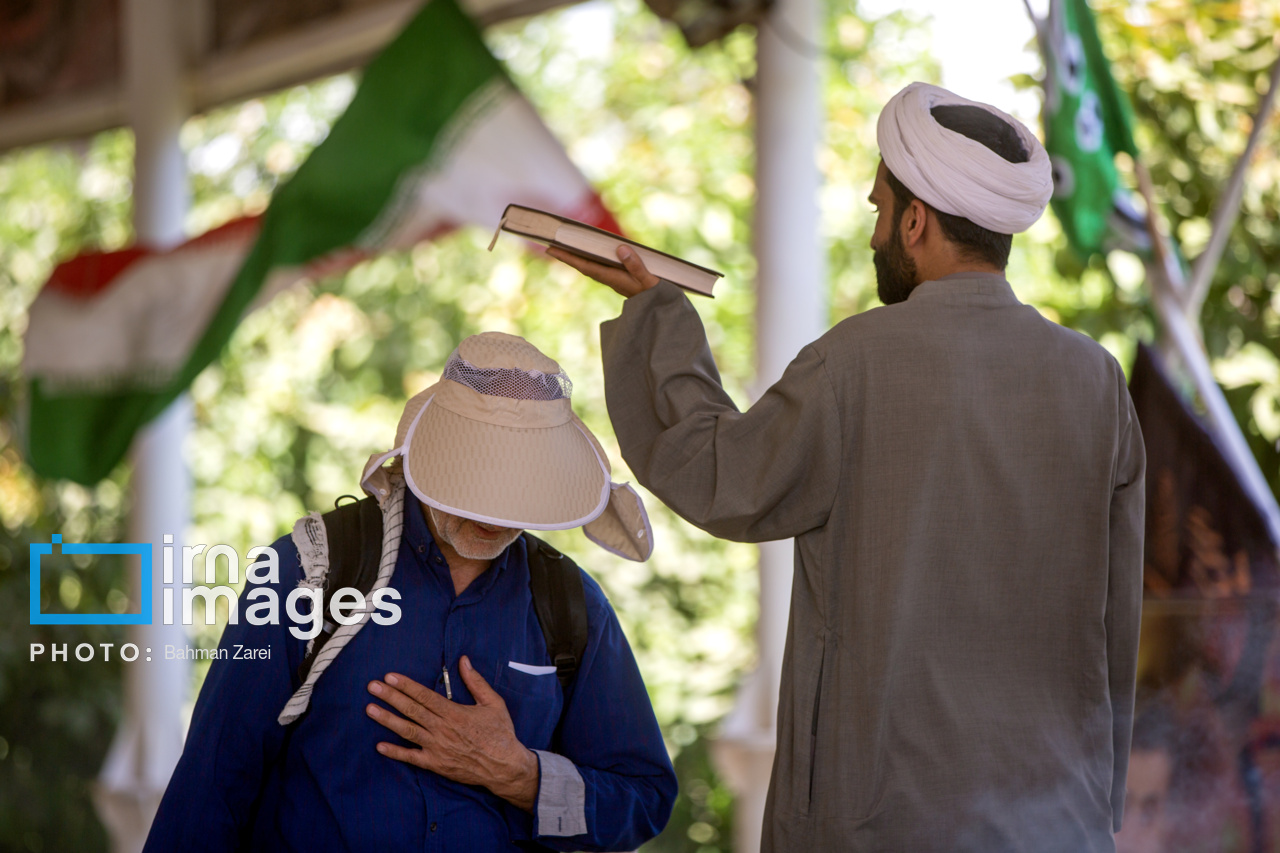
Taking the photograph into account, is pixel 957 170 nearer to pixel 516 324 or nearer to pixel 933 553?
pixel 933 553

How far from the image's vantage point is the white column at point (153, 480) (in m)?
3.71

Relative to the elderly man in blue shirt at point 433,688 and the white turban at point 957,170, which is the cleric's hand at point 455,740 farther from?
the white turban at point 957,170

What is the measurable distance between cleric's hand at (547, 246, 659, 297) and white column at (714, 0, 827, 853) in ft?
4.30

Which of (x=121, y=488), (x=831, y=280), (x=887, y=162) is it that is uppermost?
(x=887, y=162)

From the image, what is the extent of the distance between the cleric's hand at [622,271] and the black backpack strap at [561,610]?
37cm

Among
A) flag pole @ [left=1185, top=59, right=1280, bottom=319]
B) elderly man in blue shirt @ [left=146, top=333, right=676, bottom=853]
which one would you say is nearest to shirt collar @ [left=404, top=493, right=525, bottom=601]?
elderly man in blue shirt @ [left=146, top=333, right=676, bottom=853]

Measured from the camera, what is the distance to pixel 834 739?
1.40 meters

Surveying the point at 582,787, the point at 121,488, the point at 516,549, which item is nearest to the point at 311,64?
the point at 121,488

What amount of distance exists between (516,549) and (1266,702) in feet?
5.55

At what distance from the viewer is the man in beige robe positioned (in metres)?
1.37

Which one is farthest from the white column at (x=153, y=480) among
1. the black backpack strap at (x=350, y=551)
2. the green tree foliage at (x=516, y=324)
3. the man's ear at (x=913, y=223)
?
the man's ear at (x=913, y=223)

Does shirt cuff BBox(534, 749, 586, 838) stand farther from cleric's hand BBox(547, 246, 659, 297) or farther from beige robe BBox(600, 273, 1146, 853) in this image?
cleric's hand BBox(547, 246, 659, 297)

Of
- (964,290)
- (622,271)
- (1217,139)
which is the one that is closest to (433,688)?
(622,271)

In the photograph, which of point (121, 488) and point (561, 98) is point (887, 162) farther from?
point (121, 488)
